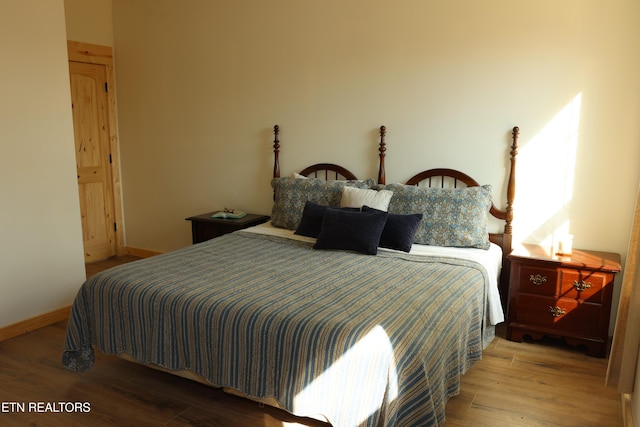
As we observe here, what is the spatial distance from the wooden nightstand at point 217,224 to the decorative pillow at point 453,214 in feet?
4.56

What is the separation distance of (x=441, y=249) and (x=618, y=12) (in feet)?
5.94

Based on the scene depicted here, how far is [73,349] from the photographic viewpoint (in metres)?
2.90

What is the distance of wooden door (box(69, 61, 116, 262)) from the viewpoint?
494 centimetres

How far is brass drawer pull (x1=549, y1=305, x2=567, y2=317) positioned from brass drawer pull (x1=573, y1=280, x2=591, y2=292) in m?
0.17

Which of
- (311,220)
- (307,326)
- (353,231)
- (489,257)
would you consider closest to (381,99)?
(311,220)

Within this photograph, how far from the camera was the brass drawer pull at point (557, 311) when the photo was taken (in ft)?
10.8

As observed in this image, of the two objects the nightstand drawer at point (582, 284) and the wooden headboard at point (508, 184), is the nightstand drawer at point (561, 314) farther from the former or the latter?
the wooden headboard at point (508, 184)

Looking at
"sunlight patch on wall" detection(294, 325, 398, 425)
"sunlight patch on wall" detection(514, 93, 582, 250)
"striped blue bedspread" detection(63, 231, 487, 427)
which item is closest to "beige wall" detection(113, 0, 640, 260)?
"sunlight patch on wall" detection(514, 93, 582, 250)

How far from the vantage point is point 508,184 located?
12.1 feet

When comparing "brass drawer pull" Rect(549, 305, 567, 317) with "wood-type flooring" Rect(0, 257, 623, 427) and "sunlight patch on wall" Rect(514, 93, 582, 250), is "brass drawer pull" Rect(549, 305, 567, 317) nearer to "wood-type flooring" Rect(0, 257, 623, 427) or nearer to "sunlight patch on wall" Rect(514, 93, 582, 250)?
"wood-type flooring" Rect(0, 257, 623, 427)

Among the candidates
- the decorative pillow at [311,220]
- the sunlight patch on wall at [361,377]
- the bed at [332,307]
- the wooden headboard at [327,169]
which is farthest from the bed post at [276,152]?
the sunlight patch on wall at [361,377]

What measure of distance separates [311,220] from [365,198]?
1.37ft

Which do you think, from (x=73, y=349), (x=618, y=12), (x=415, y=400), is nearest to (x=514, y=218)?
(x=618, y=12)

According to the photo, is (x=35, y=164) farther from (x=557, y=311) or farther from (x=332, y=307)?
(x=557, y=311)
